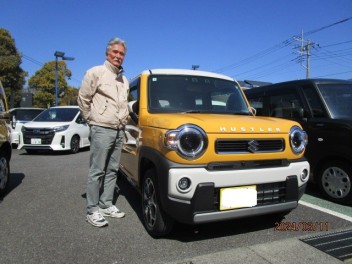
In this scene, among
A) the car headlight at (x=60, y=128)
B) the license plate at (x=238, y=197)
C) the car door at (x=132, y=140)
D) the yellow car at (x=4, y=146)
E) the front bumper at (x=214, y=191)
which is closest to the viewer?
the front bumper at (x=214, y=191)

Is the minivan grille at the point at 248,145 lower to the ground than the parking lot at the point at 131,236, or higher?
higher

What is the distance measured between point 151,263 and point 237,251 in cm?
80

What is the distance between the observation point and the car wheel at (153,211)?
3062mm

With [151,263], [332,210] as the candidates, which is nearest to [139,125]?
[151,263]

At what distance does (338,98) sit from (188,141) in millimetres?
3085

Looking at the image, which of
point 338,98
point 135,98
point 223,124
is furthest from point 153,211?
point 338,98

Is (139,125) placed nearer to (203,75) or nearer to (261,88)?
(203,75)

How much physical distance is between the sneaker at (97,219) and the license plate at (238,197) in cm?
149

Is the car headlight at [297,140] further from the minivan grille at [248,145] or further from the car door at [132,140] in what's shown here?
the car door at [132,140]

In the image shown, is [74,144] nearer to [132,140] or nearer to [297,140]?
[132,140]

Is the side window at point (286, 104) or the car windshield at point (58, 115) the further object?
the car windshield at point (58, 115)

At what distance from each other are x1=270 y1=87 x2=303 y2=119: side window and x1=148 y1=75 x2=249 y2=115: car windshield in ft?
4.04

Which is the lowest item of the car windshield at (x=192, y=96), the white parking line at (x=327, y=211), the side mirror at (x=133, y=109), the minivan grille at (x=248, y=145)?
the white parking line at (x=327, y=211)

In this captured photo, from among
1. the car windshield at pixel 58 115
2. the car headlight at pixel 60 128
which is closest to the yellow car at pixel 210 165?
the car headlight at pixel 60 128
